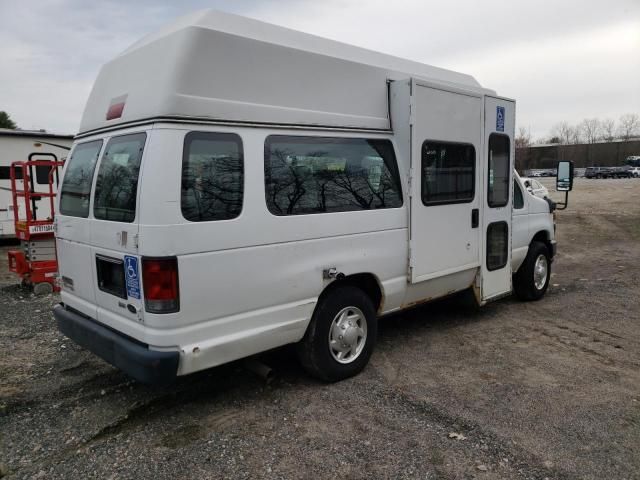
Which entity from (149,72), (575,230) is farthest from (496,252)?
(575,230)

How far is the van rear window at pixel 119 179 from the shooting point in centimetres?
362

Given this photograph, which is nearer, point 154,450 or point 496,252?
point 154,450

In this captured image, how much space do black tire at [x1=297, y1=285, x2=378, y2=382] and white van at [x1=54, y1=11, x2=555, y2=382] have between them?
1cm

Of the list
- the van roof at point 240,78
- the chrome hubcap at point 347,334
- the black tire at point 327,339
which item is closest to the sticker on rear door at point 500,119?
the van roof at point 240,78

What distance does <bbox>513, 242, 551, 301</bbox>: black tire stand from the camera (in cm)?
705

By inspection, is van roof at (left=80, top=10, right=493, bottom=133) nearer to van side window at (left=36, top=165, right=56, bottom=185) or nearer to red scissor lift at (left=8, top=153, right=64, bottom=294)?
red scissor lift at (left=8, top=153, right=64, bottom=294)

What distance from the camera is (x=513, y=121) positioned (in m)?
6.38

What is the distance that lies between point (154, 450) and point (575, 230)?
14.7 m

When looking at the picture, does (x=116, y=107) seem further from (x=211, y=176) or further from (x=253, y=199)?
(x=253, y=199)

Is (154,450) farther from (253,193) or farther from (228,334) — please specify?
(253,193)

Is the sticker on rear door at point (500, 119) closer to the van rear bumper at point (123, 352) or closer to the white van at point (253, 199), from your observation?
the white van at point (253, 199)

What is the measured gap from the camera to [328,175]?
4414mm

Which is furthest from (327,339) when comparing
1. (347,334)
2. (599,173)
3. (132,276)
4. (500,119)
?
(599,173)

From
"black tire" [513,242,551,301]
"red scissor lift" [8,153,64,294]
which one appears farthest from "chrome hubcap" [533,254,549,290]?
→ "red scissor lift" [8,153,64,294]
